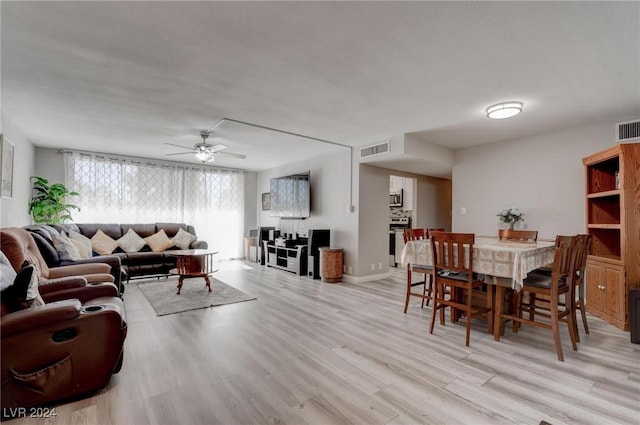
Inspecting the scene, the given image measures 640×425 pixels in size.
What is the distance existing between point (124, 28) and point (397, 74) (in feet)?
7.02

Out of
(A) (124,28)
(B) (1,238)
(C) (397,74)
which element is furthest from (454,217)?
(B) (1,238)

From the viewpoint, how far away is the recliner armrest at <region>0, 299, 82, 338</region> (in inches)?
64.6

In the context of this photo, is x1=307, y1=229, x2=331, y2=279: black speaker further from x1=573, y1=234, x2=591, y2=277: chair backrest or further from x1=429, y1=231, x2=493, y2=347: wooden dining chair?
x1=573, y1=234, x2=591, y2=277: chair backrest

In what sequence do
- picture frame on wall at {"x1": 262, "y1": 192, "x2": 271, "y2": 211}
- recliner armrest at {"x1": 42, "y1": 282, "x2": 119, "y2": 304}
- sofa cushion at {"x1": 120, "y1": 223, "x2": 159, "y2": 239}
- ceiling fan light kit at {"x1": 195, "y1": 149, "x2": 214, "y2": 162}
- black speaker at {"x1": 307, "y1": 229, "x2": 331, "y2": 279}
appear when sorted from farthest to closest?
picture frame on wall at {"x1": 262, "y1": 192, "x2": 271, "y2": 211}, sofa cushion at {"x1": 120, "y1": 223, "x2": 159, "y2": 239}, black speaker at {"x1": 307, "y1": 229, "x2": 331, "y2": 279}, ceiling fan light kit at {"x1": 195, "y1": 149, "x2": 214, "y2": 162}, recliner armrest at {"x1": 42, "y1": 282, "x2": 119, "y2": 304}

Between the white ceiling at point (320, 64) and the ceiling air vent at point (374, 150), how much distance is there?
568 millimetres

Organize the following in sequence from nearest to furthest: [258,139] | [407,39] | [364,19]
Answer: [364,19]
[407,39]
[258,139]

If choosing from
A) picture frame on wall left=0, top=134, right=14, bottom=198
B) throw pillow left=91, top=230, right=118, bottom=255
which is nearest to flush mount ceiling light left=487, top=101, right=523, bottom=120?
picture frame on wall left=0, top=134, right=14, bottom=198

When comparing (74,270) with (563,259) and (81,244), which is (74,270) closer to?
(81,244)

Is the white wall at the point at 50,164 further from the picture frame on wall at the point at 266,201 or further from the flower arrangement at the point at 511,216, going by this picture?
the flower arrangement at the point at 511,216

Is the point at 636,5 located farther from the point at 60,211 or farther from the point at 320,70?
the point at 60,211

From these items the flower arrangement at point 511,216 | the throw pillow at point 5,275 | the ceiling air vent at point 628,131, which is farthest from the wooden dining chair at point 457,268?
the throw pillow at point 5,275

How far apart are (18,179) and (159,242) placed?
7.44ft

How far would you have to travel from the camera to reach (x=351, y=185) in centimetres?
552

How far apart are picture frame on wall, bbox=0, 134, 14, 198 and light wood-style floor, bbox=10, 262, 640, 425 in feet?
7.43
